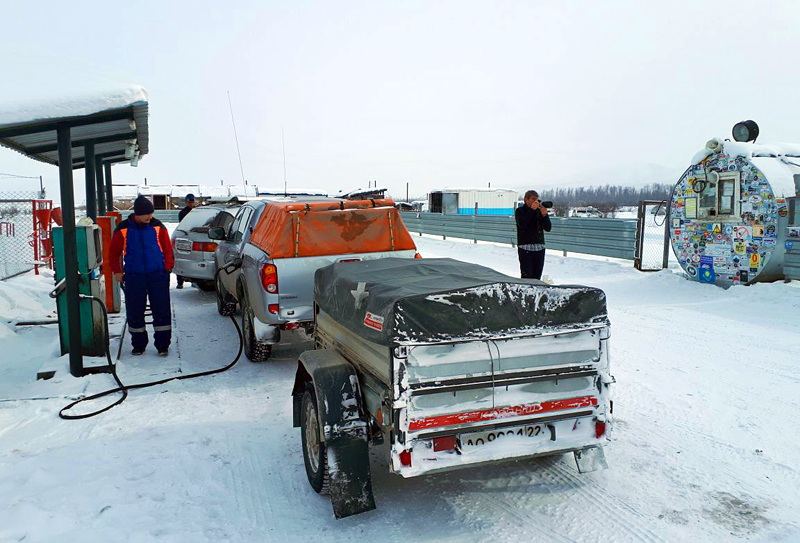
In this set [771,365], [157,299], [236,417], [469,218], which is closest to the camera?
[236,417]

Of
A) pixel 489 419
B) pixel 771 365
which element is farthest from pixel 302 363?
pixel 771 365

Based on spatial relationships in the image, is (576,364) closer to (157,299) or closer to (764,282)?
(157,299)

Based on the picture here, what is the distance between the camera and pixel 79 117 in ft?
18.5

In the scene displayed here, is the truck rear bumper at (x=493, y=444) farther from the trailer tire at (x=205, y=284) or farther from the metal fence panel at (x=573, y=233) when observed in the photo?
the metal fence panel at (x=573, y=233)

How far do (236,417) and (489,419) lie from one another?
2.85 metres

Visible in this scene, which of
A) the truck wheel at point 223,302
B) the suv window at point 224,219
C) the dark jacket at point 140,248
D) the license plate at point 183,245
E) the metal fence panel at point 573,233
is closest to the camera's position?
the dark jacket at point 140,248

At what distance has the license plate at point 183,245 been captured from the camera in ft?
38.1

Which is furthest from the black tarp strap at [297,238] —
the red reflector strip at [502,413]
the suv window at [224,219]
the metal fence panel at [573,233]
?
the metal fence panel at [573,233]

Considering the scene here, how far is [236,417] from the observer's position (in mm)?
5410

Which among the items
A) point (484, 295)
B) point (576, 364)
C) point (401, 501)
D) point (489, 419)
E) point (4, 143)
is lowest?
point (401, 501)

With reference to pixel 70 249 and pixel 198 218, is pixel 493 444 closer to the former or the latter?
pixel 70 249

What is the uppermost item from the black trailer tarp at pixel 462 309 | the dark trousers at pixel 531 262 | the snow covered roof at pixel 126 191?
the snow covered roof at pixel 126 191

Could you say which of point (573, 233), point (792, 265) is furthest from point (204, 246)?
point (573, 233)

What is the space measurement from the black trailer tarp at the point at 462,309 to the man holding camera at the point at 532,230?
5.65m
